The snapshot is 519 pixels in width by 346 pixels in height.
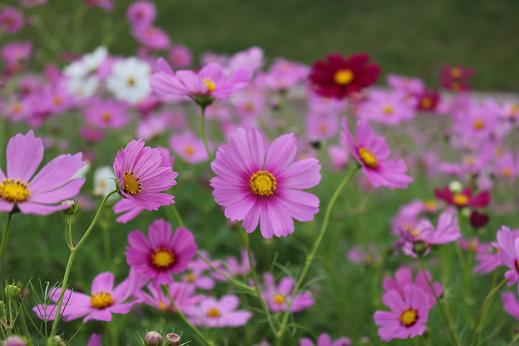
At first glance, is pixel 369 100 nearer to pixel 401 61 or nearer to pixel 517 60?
pixel 401 61

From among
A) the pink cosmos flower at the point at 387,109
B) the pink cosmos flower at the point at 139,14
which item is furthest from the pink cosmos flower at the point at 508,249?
the pink cosmos flower at the point at 139,14

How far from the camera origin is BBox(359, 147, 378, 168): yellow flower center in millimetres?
1022

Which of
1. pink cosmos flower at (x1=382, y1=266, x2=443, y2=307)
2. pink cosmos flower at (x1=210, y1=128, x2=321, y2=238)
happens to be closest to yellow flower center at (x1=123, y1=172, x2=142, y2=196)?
pink cosmos flower at (x1=210, y1=128, x2=321, y2=238)

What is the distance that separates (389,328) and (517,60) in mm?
4495

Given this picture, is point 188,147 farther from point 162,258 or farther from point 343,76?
point 162,258

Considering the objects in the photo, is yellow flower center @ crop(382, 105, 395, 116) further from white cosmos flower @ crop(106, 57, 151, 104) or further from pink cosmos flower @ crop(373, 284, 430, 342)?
pink cosmos flower @ crop(373, 284, 430, 342)

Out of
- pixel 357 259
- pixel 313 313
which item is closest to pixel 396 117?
pixel 357 259

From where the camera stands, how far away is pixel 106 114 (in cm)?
224

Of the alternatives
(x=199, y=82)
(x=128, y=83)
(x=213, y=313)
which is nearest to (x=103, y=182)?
(x=128, y=83)

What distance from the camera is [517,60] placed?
16.3 ft

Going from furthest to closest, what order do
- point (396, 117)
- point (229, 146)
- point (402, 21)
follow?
point (402, 21) < point (396, 117) < point (229, 146)

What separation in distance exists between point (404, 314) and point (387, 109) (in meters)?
0.98

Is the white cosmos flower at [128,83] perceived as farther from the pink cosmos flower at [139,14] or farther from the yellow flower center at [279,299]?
the yellow flower center at [279,299]

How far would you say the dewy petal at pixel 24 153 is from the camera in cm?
74
